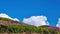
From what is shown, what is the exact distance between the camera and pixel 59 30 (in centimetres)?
3756

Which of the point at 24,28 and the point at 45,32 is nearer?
the point at 24,28

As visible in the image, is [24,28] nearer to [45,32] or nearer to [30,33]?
[30,33]

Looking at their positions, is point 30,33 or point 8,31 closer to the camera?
point 8,31

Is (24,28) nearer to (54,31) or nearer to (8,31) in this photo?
(8,31)

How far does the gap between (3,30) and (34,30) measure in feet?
15.8

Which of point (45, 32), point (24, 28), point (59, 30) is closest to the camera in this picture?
point (24, 28)

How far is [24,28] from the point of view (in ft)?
106

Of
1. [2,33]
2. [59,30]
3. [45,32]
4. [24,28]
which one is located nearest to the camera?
[2,33]

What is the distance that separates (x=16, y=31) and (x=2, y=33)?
1944 mm

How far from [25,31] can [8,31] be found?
100 inches

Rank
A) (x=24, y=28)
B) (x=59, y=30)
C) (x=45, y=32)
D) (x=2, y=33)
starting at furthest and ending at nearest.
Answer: (x=59, y=30) → (x=45, y=32) → (x=24, y=28) → (x=2, y=33)

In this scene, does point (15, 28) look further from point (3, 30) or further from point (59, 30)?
point (59, 30)

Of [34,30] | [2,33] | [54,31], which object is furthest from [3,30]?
[54,31]

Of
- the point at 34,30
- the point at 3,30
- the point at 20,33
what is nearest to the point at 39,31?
the point at 34,30
